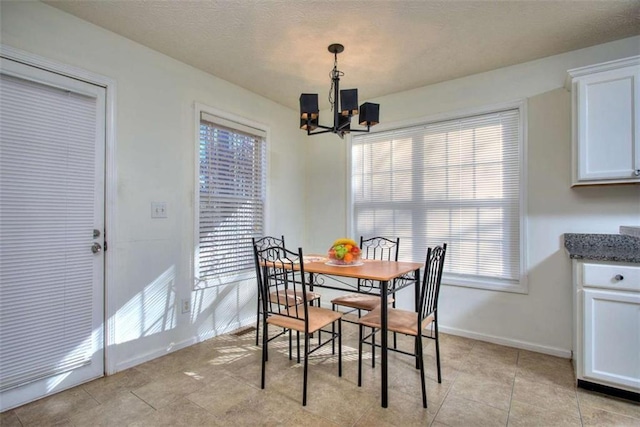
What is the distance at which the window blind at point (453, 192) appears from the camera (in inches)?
115

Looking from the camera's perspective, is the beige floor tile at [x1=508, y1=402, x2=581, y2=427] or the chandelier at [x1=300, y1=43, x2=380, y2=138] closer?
the beige floor tile at [x1=508, y1=402, x2=581, y2=427]

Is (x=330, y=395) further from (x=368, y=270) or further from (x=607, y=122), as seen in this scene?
(x=607, y=122)

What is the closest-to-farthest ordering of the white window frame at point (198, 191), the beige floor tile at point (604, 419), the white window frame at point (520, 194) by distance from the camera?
the beige floor tile at point (604, 419) → the white window frame at point (520, 194) → the white window frame at point (198, 191)

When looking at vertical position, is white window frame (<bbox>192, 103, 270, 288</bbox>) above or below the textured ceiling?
below

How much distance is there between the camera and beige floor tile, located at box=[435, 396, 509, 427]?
1801mm

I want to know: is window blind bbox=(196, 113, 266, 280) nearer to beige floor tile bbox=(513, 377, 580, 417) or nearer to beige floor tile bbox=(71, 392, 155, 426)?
beige floor tile bbox=(71, 392, 155, 426)

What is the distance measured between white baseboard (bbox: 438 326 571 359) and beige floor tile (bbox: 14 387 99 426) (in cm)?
293

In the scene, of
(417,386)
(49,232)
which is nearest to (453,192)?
(417,386)

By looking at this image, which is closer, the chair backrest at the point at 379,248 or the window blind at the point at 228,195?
the window blind at the point at 228,195

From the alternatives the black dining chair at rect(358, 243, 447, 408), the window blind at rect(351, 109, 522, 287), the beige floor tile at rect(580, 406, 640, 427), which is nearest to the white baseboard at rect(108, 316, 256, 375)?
the black dining chair at rect(358, 243, 447, 408)

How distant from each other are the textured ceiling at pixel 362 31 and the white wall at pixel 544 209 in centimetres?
15

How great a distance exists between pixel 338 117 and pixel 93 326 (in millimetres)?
2330

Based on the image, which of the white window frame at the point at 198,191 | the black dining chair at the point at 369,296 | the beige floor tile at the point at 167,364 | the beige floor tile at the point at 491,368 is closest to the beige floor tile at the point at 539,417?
the beige floor tile at the point at 491,368

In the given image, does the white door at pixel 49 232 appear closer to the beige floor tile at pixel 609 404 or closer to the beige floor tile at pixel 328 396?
the beige floor tile at pixel 328 396
